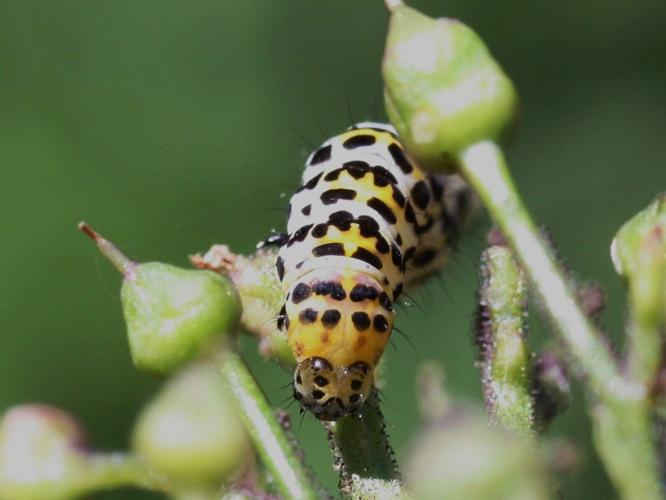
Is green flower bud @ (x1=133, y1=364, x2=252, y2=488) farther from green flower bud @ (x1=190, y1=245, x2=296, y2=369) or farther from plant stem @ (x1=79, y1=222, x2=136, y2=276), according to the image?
green flower bud @ (x1=190, y1=245, x2=296, y2=369)

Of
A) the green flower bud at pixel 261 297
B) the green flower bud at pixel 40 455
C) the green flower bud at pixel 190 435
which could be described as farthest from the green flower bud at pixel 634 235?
the green flower bud at pixel 40 455

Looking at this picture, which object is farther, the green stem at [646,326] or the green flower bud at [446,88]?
the green flower bud at [446,88]

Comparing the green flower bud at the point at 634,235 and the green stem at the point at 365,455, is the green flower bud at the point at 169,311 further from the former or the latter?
the green flower bud at the point at 634,235

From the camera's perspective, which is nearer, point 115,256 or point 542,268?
point 542,268

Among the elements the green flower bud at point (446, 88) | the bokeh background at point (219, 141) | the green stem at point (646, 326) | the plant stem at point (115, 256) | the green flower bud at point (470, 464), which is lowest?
the green flower bud at point (470, 464)

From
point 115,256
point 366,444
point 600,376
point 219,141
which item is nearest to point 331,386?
point 366,444

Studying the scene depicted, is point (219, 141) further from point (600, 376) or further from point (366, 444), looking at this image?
point (600, 376)

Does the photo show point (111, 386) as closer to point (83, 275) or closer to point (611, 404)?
point (83, 275)

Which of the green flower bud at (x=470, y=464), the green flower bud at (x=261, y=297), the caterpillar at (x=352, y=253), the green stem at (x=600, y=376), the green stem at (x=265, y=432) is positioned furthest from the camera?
the green flower bud at (x=261, y=297)
